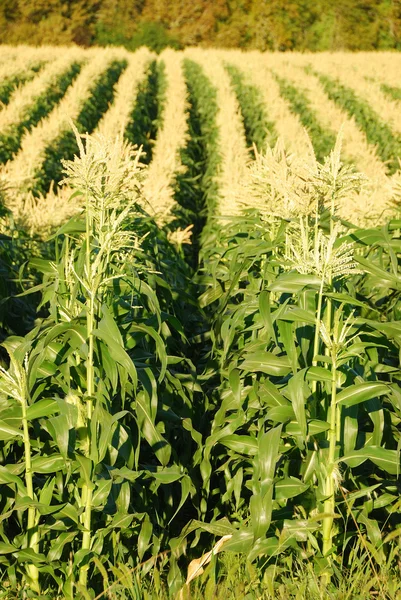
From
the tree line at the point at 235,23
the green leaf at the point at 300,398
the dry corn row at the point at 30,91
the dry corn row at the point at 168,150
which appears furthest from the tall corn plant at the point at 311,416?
the tree line at the point at 235,23

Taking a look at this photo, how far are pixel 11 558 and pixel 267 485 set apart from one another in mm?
1107

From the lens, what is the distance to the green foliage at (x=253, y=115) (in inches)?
702

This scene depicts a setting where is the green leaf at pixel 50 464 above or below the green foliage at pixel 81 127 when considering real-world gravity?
above

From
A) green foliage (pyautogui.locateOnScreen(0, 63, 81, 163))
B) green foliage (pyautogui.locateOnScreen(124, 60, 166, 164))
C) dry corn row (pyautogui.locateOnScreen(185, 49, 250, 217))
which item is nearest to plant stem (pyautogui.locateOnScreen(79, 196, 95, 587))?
dry corn row (pyautogui.locateOnScreen(185, 49, 250, 217))

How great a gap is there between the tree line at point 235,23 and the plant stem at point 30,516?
5649 centimetres

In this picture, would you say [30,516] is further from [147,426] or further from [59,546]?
[147,426]

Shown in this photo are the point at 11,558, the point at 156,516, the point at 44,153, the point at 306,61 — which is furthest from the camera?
the point at 306,61

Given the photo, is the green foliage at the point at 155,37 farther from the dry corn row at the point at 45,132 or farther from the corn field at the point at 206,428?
the corn field at the point at 206,428

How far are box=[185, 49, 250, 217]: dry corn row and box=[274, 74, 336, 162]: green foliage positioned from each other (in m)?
1.72

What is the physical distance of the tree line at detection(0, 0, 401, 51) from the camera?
185ft

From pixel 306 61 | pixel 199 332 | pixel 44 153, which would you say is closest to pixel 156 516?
pixel 199 332

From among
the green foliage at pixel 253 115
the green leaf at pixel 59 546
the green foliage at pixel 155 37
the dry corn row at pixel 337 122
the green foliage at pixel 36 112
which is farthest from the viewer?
the green foliage at pixel 155 37

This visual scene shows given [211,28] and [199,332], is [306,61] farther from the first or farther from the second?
[199,332]

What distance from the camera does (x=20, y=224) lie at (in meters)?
5.97
